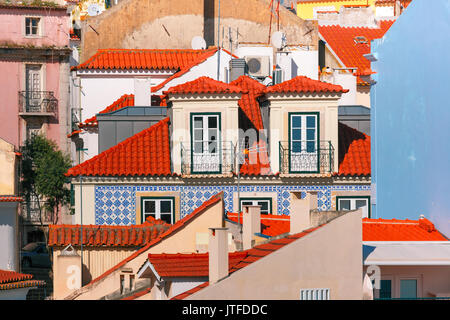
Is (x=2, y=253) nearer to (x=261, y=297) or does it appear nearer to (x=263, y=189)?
(x=263, y=189)

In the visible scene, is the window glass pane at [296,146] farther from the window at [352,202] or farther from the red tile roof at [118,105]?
the red tile roof at [118,105]

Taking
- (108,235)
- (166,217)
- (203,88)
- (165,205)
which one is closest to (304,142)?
(203,88)

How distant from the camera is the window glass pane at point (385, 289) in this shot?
23422 millimetres

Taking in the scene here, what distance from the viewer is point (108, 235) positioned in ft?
105

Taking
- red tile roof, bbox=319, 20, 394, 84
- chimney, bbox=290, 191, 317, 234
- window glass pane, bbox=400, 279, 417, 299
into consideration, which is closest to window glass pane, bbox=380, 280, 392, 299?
window glass pane, bbox=400, 279, 417, 299

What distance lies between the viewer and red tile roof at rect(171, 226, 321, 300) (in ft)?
66.9

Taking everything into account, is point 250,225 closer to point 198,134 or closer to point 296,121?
point 198,134

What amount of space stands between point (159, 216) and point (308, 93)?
4.84m

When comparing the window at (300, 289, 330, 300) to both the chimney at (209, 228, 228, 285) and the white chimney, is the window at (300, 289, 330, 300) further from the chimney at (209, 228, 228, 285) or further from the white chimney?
the white chimney

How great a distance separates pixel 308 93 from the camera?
3438 centimetres

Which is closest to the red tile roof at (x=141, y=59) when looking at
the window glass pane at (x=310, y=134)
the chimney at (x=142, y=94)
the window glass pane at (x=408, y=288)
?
the chimney at (x=142, y=94)

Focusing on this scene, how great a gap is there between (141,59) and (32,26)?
1012 centimetres

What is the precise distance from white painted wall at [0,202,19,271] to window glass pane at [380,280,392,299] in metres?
17.4
